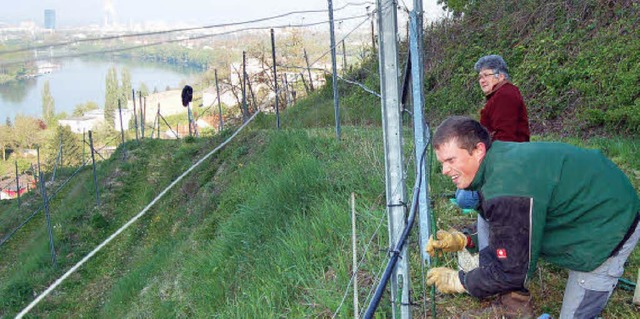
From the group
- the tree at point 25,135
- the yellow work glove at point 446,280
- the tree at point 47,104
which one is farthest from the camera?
the tree at point 47,104

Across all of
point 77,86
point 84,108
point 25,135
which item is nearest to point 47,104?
point 84,108

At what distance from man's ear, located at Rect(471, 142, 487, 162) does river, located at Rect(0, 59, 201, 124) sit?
97587 millimetres

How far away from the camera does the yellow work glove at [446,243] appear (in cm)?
264

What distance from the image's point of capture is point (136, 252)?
1217 cm

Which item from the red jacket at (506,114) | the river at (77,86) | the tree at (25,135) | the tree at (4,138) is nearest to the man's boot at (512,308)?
the red jacket at (506,114)

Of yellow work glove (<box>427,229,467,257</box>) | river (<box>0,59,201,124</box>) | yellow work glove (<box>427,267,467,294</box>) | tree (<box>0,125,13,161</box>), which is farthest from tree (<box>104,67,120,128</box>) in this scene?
yellow work glove (<box>427,267,467,294</box>)

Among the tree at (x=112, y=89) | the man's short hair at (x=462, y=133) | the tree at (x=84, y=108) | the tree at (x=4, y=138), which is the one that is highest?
the tree at (x=112, y=89)

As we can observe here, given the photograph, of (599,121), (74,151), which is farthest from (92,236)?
(74,151)

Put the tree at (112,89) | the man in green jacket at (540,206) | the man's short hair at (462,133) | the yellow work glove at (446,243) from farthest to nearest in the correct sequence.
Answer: the tree at (112,89), the yellow work glove at (446,243), the man's short hair at (462,133), the man in green jacket at (540,206)

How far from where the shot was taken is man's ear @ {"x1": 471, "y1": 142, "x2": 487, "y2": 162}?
2.16m

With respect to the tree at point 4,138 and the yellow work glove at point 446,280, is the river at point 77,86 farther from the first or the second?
the yellow work glove at point 446,280

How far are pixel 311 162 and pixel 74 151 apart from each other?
44.3 metres

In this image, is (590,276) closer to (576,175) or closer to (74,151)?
(576,175)

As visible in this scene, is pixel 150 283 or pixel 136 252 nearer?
pixel 150 283
